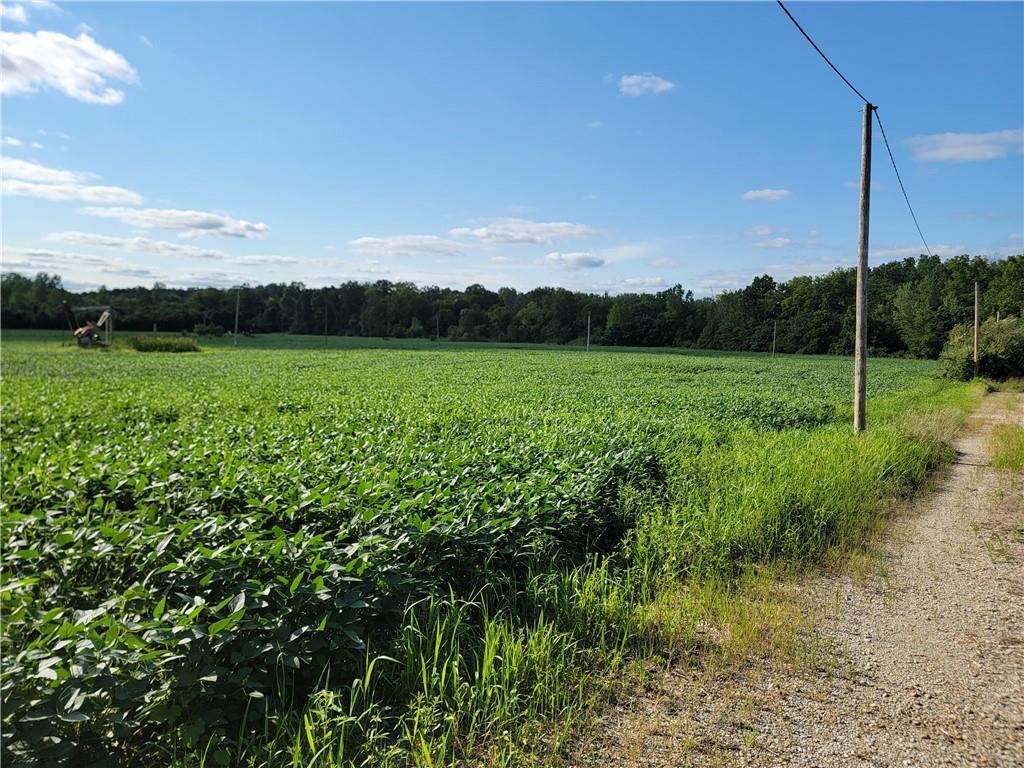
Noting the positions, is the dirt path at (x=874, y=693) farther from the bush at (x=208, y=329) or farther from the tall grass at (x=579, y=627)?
the bush at (x=208, y=329)

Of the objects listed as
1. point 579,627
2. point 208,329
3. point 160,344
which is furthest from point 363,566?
point 208,329

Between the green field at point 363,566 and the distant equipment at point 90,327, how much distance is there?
102ft

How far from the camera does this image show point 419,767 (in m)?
2.79

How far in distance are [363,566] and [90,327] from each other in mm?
41705

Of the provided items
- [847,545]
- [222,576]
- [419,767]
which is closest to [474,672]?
[419,767]

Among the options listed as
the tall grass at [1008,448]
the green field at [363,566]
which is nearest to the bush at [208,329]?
the green field at [363,566]

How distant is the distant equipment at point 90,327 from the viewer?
117 ft

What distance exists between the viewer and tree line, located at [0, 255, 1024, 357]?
45.2 metres

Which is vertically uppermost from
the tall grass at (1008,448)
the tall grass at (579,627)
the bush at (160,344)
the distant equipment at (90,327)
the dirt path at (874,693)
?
the distant equipment at (90,327)

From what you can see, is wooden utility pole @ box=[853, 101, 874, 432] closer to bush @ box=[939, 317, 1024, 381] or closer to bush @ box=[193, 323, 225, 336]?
bush @ box=[939, 317, 1024, 381]

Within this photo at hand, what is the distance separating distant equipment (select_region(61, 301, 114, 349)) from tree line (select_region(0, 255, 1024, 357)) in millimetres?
685

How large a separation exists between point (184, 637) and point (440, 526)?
76.1 inches

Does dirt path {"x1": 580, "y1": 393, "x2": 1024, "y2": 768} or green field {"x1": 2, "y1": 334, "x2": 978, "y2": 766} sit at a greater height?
green field {"x1": 2, "y1": 334, "x2": 978, "y2": 766}

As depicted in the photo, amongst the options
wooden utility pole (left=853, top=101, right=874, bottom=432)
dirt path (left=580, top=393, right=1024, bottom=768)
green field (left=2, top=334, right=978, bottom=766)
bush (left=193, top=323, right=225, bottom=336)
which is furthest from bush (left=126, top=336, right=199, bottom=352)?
dirt path (left=580, top=393, right=1024, bottom=768)
